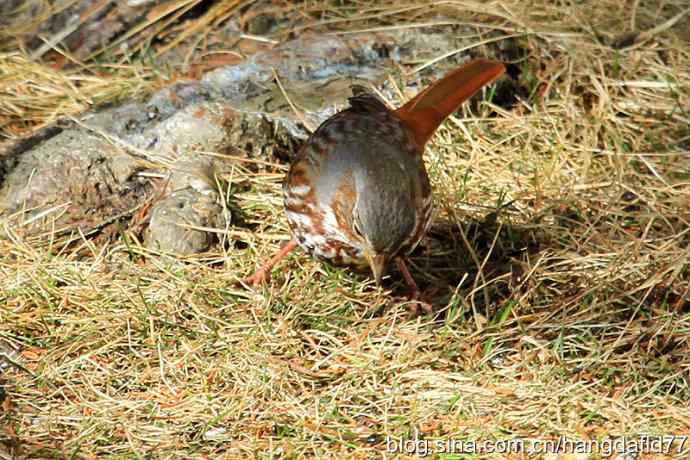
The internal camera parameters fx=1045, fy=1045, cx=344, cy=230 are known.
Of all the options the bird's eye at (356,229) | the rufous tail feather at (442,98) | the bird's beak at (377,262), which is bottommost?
the bird's beak at (377,262)

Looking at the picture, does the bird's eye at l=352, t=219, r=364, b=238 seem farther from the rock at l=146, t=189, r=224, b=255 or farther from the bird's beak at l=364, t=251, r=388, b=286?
the rock at l=146, t=189, r=224, b=255

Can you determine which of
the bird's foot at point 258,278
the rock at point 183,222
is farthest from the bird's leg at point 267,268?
the rock at point 183,222

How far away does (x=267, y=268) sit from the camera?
518cm

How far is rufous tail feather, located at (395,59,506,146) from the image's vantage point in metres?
5.25

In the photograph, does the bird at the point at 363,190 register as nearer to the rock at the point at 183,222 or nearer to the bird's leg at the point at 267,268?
the bird's leg at the point at 267,268

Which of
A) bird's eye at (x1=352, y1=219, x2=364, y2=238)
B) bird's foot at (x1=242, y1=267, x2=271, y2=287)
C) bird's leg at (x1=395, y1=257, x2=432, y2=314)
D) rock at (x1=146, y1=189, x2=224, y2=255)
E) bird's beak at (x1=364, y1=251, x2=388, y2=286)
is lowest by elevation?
bird's leg at (x1=395, y1=257, x2=432, y2=314)

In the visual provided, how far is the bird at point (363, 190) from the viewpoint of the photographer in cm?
432

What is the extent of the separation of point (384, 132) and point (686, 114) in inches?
91.3

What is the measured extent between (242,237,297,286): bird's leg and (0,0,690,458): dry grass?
6 centimetres

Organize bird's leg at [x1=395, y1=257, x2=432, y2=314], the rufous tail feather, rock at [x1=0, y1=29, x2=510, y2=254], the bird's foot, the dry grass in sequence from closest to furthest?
1. the dry grass
2. bird's leg at [x1=395, y1=257, x2=432, y2=314]
3. the bird's foot
4. the rufous tail feather
5. rock at [x1=0, y1=29, x2=510, y2=254]

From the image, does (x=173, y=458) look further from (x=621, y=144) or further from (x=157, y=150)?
(x=621, y=144)

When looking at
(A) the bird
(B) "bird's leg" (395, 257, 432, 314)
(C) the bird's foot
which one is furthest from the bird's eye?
(C) the bird's foot

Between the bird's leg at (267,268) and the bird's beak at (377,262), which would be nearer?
the bird's beak at (377,262)

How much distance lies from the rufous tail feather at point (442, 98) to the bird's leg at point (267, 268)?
2.74ft
